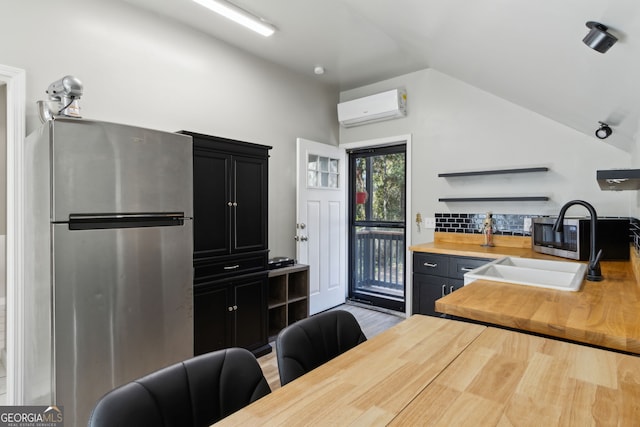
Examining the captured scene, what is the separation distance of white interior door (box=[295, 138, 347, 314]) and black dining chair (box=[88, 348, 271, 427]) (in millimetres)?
2743

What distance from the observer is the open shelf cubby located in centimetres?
332

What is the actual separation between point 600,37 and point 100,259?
→ 2420 millimetres

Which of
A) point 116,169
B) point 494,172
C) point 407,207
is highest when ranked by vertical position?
point 494,172

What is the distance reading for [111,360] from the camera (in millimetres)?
1890

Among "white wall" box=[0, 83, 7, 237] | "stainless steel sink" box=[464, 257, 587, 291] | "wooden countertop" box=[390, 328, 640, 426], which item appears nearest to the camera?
"wooden countertop" box=[390, 328, 640, 426]

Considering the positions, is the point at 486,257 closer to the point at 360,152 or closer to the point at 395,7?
the point at 395,7

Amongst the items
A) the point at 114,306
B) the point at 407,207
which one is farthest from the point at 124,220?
the point at 407,207

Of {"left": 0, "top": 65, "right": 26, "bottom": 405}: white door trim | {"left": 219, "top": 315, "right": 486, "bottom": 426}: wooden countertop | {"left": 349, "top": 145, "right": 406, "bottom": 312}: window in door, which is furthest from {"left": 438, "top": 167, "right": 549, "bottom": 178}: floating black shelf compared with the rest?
{"left": 0, "top": 65, "right": 26, "bottom": 405}: white door trim

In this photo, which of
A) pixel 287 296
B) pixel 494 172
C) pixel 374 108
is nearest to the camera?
pixel 494 172

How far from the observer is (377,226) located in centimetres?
443

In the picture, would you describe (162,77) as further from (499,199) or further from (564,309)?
(499,199)

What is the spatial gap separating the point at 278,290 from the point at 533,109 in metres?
2.86

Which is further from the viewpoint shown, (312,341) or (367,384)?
(312,341)

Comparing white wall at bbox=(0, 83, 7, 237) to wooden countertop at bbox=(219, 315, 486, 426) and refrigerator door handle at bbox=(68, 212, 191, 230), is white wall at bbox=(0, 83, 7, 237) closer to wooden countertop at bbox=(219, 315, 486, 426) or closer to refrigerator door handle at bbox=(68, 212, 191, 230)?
refrigerator door handle at bbox=(68, 212, 191, 230)
